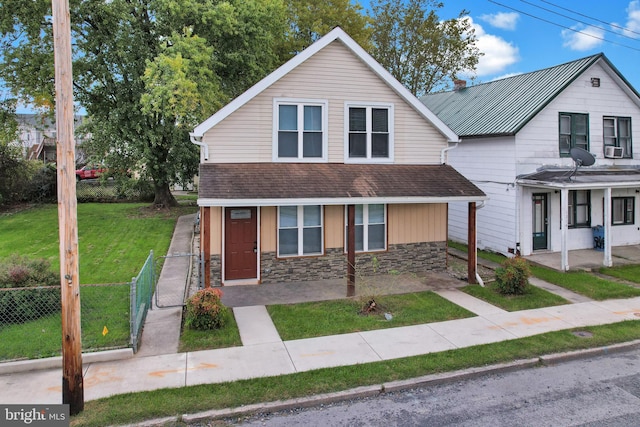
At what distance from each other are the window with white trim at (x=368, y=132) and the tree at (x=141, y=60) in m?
7.10

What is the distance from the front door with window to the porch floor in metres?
0.44

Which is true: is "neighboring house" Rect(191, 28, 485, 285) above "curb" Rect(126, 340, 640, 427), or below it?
above

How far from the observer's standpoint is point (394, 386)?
720 cm

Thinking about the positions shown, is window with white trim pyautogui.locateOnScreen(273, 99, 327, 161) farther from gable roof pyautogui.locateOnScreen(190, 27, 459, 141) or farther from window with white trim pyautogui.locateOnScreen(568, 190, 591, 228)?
window with white trim pyautogui.locateOnScreen(568, 190, 591, 228)

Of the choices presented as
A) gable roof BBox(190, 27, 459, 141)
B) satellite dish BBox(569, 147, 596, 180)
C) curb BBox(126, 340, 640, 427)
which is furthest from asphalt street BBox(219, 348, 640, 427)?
satellite dish BBox(569, 147, 596, 180)

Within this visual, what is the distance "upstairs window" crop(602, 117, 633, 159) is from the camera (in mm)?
17812

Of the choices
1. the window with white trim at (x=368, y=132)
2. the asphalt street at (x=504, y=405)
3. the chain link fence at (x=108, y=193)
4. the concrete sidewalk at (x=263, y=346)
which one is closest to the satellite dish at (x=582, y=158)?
the concrete sidewalk at (x=263, y=346)

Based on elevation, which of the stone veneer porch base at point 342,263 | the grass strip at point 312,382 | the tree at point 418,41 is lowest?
the grass strip at point 312,382

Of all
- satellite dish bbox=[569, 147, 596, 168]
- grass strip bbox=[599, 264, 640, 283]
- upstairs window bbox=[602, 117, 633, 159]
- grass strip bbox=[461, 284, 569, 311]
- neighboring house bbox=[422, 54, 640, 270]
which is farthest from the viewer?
upstairs window bbox=[602, 117, 633, 159]

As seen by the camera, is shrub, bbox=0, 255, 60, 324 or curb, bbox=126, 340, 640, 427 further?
shrub, bbox=0, 255, 60, 324

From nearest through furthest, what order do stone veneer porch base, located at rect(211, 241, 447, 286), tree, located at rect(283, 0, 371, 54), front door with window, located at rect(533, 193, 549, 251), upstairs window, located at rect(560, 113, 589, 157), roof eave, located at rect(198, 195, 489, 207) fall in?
1. roof eave, located at rect(198, 195, 489, 207)
2. stone veneer porch base, located at rect(211, 241, 447, 286)
3. front door with window, located at rect(533, 193, 549, 251)
4. upstairs window, located at rect(560, 113, 589, 157)
5. tree, located at rect(283, 0, 371, 54)

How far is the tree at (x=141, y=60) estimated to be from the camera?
62.4ft

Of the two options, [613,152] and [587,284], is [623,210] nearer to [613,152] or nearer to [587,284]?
[613,152]

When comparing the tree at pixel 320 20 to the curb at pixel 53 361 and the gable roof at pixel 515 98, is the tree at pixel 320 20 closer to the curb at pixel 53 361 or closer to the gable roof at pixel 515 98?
the gable roof at pixel 515 98
